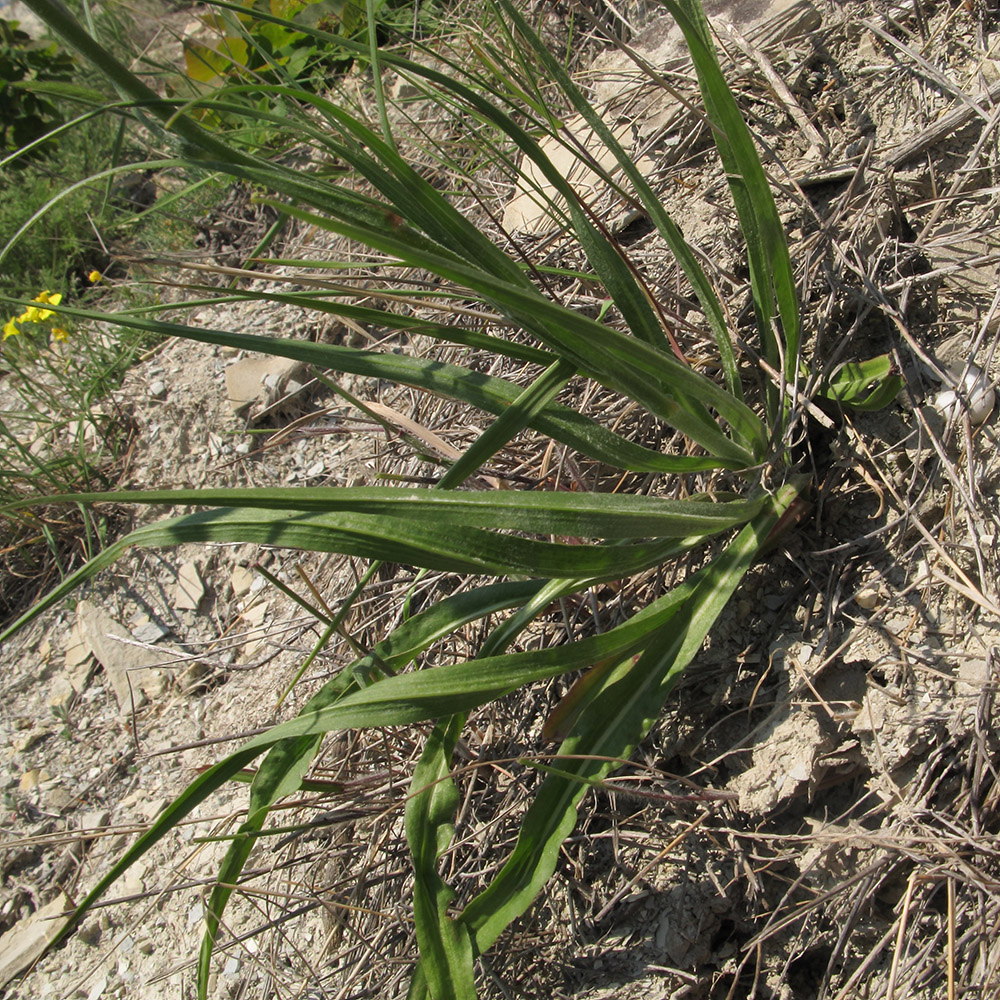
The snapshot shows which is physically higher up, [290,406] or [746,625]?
[290,406]

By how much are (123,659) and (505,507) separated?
4.65ft

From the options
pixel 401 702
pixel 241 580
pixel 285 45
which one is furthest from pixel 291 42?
pixel 401 702

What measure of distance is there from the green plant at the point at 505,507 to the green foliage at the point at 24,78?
211cm

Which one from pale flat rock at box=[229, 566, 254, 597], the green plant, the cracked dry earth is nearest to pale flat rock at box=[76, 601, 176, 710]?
the cracked dry earth

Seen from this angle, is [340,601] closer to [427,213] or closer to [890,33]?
[427,213]

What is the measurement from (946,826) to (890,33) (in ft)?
4.23

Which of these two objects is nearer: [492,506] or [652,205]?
[492,506]

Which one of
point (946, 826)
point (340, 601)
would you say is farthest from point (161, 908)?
point (946, 826)

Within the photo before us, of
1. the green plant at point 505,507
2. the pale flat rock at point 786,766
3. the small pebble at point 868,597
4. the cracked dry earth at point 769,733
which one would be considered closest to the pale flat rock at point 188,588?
the cracked dry earth at point 769,733

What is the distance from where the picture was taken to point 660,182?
1.57m

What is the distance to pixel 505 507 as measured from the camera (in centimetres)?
85

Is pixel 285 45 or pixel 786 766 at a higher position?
pixel 285 45

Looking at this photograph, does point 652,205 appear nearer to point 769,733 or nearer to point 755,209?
point 755,209

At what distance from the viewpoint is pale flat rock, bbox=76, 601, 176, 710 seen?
5.95ft
